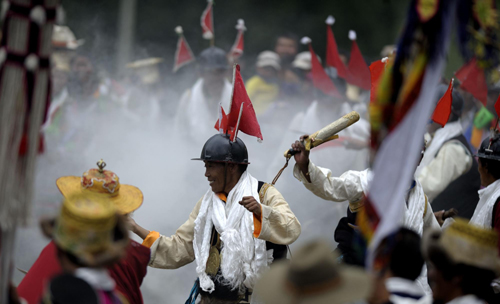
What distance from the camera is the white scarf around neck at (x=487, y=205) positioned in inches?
156

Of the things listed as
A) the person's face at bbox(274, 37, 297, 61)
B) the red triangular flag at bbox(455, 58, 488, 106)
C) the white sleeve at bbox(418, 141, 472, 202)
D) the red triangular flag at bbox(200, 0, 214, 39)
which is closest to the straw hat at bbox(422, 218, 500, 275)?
the white sleeve at bbox(418, 141, 472, 202)

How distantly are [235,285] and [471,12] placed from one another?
2449mm

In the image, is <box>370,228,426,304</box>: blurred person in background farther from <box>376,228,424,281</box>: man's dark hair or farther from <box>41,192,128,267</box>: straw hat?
<box>41,192,128,267</box>: straw hat

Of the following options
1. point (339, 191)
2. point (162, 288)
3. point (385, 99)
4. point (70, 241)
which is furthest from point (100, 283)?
point (162, 288)

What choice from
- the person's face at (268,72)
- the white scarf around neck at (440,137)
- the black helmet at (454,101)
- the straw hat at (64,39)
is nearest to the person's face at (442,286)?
the white scarf around neck at (440,137)

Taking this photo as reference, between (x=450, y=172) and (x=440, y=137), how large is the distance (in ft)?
1.26

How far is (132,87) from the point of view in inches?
378

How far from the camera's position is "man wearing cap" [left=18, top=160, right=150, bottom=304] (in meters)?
3.06

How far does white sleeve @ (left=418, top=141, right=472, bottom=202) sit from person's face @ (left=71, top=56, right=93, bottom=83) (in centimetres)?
515

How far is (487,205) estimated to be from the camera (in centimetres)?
403

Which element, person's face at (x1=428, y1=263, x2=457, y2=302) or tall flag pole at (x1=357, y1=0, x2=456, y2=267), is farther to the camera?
person's face at (x1=428, y1=263, x2=457, y2=302)

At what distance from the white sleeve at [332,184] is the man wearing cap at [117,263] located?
1121 mm

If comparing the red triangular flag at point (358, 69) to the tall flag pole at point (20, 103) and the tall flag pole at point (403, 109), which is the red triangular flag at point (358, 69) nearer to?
the tall flag pole at point (403, 109)

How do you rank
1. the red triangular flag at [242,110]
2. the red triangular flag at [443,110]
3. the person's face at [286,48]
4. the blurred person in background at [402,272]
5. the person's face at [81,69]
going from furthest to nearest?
1. the person's face at [286,48]
2. the person's face at [81,69]
3. the red triangular flag at [443,110]
4. the red triangular flag at [242,110]
5. the blurred person in background at [402,272]
